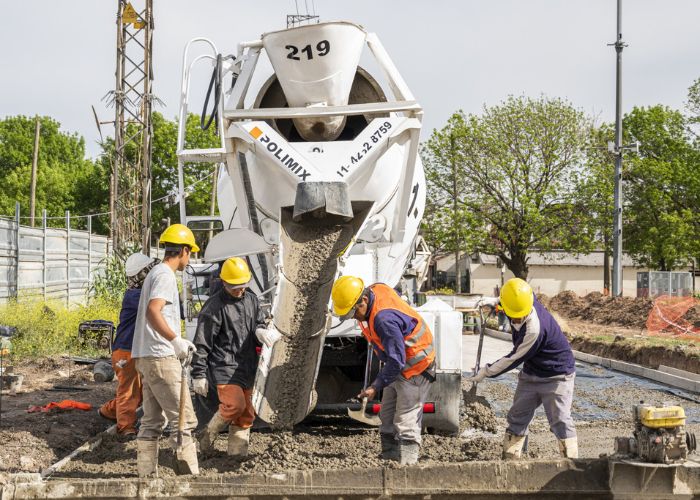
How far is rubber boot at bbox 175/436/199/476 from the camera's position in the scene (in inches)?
209

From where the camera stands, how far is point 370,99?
6555 millimetres

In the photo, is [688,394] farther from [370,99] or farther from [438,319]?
[370,99]

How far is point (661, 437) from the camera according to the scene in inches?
178

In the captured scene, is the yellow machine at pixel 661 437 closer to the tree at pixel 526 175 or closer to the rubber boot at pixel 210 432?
the rubber boot at pixel 210 432

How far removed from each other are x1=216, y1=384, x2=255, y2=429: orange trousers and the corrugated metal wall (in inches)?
390

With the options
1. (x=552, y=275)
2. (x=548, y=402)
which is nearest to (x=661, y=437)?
(x=548, y=402)

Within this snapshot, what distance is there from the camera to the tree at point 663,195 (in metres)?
35.2

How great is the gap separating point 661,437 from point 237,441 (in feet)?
10.7

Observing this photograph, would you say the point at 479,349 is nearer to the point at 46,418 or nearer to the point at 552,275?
the point at 46,418

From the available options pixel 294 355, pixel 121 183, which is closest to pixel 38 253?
pixel 121 183

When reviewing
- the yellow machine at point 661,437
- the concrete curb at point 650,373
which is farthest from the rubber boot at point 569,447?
the concrete curb at point 650,373

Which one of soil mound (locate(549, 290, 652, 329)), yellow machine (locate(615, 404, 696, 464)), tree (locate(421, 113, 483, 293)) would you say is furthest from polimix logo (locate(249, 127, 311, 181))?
tree (locate(421, 113, 483, 293))

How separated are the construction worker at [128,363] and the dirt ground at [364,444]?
222 millimetres

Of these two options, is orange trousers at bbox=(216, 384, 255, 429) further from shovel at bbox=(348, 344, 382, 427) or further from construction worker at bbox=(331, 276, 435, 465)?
construction worker at bbox=(331, 276, 435, 465)
